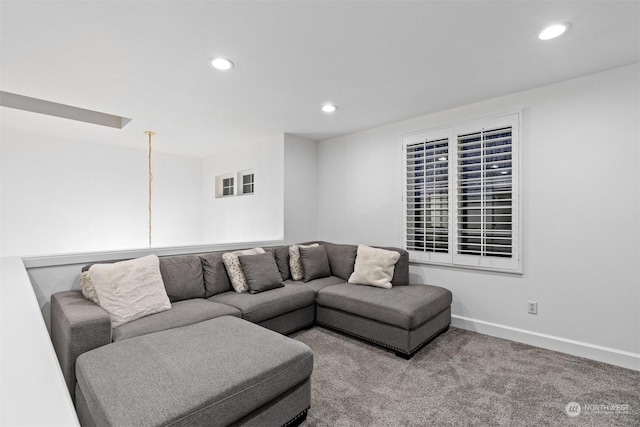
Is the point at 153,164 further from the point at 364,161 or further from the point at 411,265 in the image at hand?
the point at 411,265

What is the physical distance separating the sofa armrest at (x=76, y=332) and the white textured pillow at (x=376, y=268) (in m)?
2.35

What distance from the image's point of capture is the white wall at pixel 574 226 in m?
2.46

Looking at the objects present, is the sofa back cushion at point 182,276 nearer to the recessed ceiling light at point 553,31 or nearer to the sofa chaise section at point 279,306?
the sofa chaise section at point 279,306

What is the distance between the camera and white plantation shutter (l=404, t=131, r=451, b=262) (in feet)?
11.3

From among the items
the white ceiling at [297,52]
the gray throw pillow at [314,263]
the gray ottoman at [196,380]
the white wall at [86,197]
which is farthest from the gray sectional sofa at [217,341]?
the white wall at [86,197]

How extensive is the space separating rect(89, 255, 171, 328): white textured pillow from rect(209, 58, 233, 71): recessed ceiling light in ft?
5.65

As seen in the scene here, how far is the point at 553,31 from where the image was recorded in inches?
77.8

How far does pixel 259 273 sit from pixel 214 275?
0.46 m

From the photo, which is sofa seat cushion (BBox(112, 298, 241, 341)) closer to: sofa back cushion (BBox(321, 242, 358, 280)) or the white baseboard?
sofa back cushion (BBox(321, 242, 358, 280))

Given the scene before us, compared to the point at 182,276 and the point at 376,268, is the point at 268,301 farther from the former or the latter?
the point at 376,268

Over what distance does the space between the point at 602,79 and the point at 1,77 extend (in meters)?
5.00

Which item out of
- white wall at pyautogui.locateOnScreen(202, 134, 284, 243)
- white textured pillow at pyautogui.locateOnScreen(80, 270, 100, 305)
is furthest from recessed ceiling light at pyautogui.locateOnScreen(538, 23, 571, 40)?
white textured pillow at pyautogui.locateOnScreen(80, 270, 100, 305)

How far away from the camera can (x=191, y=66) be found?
2.40 m

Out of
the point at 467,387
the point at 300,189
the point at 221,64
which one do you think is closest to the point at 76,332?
the point at 221,64
